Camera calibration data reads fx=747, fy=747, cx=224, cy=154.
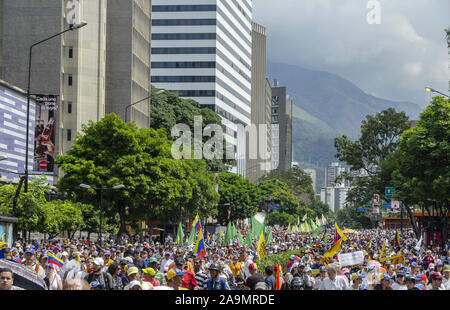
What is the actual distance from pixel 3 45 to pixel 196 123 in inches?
1508

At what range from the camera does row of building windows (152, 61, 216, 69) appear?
139125mm

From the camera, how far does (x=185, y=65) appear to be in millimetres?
139375

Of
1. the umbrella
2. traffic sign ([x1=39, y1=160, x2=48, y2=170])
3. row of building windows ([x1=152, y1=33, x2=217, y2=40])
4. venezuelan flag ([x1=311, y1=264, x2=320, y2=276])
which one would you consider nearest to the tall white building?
row of building windows ([x1=152, y1=33, x2=217, y2=40])

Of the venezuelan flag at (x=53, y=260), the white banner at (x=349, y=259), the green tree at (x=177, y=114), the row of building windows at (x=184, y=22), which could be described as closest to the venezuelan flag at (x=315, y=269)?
the white banner at (x=349, y=259)

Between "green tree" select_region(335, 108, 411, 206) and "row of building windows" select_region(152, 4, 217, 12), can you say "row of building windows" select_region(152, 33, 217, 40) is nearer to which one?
"row of building windows" select_region(152, 4, 217, 12)

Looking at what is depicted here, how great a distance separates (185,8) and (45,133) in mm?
86791

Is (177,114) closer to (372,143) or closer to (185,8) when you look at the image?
(372,143)

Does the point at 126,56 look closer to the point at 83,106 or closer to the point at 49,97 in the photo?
the point at 83,106

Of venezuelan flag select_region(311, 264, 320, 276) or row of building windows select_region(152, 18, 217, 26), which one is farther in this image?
row of building windows select_region(152, 18, 217, 26)

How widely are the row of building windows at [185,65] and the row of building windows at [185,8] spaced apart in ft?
32.4

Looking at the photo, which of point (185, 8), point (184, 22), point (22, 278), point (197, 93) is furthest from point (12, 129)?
point (185, 8)

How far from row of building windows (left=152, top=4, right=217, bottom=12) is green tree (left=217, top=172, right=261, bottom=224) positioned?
41.8m
